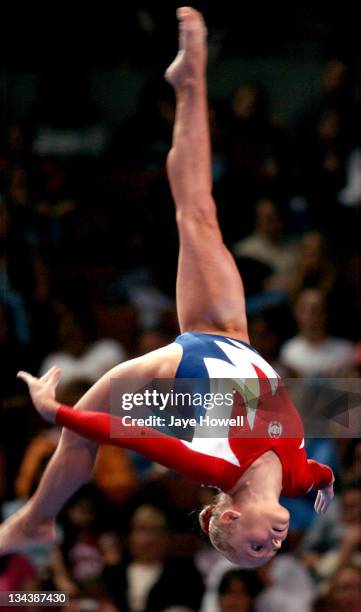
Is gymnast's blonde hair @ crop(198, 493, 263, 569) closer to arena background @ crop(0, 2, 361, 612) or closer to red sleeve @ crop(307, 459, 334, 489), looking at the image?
red sleeve @ crop(307, 459, 334, 489)

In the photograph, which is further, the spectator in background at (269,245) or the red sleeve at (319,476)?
the spectator in background at (269,245)

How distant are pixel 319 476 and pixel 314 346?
203 centimetres

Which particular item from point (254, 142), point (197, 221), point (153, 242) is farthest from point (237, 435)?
point (254, 142)

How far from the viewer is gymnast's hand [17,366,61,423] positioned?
3381 mm

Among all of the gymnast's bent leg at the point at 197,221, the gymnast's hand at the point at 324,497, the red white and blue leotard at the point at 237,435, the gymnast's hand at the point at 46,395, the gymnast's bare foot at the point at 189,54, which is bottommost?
the gymnast's hand at the point at 324,497

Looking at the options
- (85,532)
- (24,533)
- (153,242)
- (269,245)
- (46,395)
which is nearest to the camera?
(46,395)

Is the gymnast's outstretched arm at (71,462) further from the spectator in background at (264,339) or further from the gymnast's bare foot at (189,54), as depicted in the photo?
the spectator in background at (264,339)

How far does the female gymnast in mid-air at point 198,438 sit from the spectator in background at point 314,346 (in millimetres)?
1687

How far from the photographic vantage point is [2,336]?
6.29m

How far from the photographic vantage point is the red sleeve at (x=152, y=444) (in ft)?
11.1

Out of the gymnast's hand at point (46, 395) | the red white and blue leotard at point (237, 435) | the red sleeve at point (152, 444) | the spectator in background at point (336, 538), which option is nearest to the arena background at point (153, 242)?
the spectator in background at point (336, 538)

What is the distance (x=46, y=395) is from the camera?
3.42 meters

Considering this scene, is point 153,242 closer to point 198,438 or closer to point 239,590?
point 239,590

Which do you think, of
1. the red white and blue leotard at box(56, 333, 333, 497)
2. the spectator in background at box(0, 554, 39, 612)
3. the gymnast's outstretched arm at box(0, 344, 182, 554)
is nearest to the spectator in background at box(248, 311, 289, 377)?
the spectator in background at box(0, 554, 39, 612)
